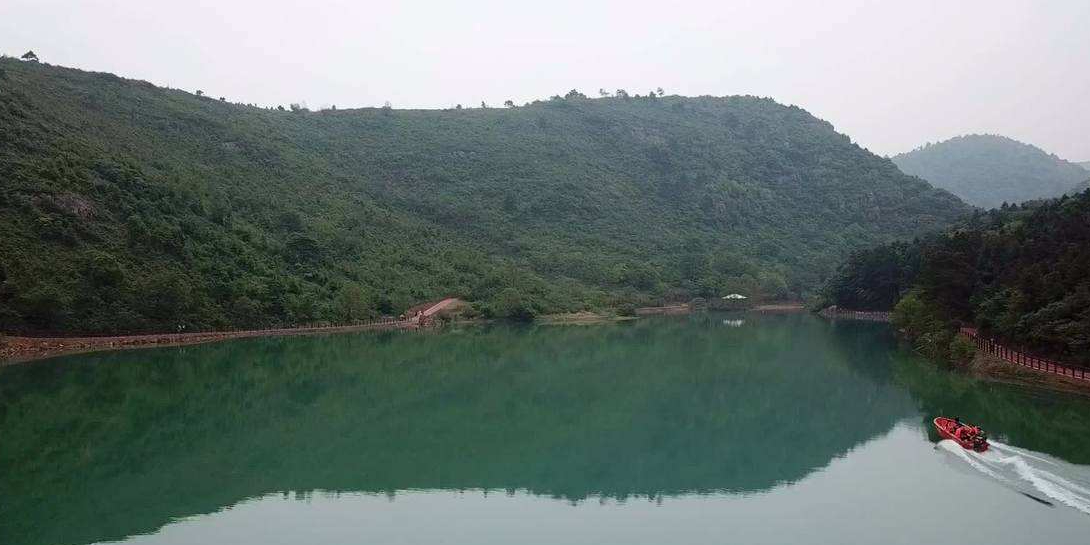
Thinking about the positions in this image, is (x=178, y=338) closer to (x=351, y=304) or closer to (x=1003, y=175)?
(x=351, y=304)

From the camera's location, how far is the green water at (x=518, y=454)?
1380 centimetres

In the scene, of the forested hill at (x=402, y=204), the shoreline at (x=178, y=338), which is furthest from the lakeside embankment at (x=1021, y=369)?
the forested hill at (x=402, y=204)

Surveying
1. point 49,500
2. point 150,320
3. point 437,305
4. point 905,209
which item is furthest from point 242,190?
point 905,209

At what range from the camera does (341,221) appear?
62375 millimetres

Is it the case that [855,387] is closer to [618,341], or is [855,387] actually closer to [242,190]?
[618,341]

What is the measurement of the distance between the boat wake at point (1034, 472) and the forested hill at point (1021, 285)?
8351 mm

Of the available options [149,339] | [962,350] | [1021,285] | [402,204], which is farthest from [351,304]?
[1021,285]

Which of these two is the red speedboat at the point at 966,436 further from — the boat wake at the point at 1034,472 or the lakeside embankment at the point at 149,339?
the lakeside embankment at the point at 149,339

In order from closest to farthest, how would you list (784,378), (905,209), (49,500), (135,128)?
(49,500)
(784,378)
(135,128)
(905,209)

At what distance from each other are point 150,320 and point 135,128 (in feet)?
97.8

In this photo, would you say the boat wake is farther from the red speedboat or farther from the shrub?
the shrub

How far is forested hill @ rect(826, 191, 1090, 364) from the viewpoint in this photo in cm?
2478

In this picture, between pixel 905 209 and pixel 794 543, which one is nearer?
pixel 794 543

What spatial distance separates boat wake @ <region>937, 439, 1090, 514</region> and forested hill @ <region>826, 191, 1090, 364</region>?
8351 millimetres
